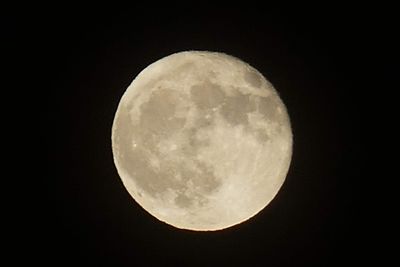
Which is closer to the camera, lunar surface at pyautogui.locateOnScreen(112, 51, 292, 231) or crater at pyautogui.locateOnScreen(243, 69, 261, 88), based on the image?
lunar surface at pyautogui.locateOnScreen(112, 51, 292, 231)

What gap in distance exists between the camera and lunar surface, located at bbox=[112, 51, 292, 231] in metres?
10.1

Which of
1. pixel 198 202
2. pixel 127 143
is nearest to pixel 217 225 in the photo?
pixel 198 202

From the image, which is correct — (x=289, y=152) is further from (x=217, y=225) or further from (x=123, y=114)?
(x=123, y=114)

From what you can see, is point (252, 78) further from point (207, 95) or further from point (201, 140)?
point (201, 140)

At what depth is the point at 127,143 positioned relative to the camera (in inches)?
412

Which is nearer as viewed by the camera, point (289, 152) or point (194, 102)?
point (194, 102)

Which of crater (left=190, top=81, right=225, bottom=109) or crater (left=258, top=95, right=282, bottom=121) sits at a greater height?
crater (left=258, top=95, right=282, bottom=121)

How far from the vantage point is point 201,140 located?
10055mm

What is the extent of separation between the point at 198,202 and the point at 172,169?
458 millimetres


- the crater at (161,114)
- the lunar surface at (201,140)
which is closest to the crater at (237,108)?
the lunar surface at (201,140)

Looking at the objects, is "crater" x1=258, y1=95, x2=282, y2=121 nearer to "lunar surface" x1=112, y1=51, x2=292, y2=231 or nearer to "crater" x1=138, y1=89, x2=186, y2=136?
"lunar surface" x1=112, y1=51, x2=292, y2=231

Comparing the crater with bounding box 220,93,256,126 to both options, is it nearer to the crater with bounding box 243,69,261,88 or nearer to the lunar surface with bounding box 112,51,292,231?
the lunar surface with bounding box 112,51,292,231

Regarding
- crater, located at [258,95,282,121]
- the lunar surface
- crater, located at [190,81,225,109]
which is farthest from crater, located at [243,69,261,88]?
crater, located at [190,81,225,109]

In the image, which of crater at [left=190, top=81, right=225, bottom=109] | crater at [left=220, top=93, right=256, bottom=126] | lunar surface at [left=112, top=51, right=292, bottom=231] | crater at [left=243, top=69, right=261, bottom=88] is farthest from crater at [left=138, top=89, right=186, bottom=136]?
crater at [left=243, top=69, right=261, bottom=88]
